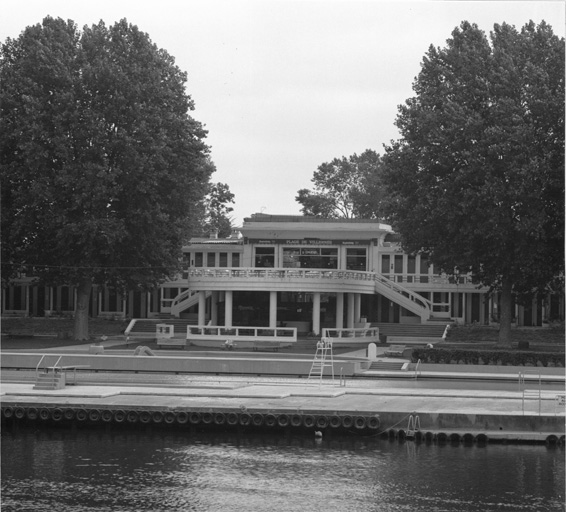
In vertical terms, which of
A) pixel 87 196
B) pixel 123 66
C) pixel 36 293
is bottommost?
pixel 36 293

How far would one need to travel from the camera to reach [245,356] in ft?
223

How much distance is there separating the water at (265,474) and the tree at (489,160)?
2849 centimetres

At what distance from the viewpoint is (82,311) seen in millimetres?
78125

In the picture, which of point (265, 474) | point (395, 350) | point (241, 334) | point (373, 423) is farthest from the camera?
point (241, 334)

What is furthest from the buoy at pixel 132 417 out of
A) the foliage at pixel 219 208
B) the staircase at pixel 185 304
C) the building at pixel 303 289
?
the foliage at pixel 219 208

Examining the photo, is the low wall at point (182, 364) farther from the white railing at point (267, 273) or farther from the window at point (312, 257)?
the window at point (312, 257)

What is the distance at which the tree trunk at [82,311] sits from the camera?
77812mm

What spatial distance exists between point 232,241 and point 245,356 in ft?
98.4

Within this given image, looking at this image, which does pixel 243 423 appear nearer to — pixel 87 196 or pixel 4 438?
pixel 4 438

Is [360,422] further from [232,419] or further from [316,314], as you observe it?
[316,314]

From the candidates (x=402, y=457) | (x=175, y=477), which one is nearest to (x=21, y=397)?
(x=175, y=477)

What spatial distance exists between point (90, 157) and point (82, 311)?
11.8 m

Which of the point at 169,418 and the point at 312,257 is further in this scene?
the point at 312,257

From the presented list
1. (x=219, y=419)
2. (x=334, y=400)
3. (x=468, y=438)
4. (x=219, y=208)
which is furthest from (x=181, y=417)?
(x=219, y=208)
